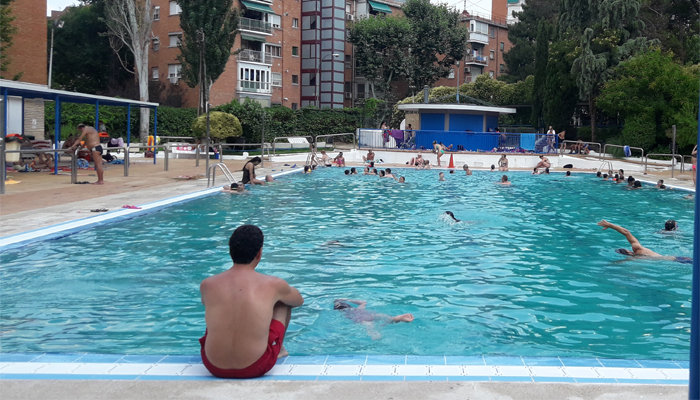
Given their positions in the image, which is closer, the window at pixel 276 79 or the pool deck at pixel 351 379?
the pool deck at pixel 351 379

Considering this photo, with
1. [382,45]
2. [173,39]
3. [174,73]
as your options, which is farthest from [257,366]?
→ [382,45]

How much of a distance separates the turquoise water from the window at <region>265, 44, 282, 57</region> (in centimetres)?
4595

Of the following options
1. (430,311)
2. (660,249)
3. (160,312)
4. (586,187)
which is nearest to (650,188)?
(586,187)

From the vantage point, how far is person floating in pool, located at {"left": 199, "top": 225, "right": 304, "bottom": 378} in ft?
14.2

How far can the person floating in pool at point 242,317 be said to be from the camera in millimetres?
4336

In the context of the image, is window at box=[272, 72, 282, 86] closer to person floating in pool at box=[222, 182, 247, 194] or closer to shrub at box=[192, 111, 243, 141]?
shrub at box=[192, 111, 243, 141]

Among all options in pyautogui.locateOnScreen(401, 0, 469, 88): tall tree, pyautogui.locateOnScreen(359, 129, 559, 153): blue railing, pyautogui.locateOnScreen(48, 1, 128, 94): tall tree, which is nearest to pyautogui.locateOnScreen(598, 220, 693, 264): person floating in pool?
pyautogui.locateOnScreen(359, 129, 559, 153): blue railing

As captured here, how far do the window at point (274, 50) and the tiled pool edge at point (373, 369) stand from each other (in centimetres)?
5765

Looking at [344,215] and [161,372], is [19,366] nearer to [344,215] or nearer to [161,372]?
[161,372]

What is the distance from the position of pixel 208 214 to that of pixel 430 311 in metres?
8.22

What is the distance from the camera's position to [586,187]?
23.7 m

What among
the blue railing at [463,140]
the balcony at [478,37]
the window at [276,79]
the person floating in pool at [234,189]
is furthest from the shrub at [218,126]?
the balcony at [478,37]

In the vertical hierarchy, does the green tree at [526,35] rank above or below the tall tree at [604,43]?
above

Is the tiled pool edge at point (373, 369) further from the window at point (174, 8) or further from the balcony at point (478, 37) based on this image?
the balcony at point (478, 37)
